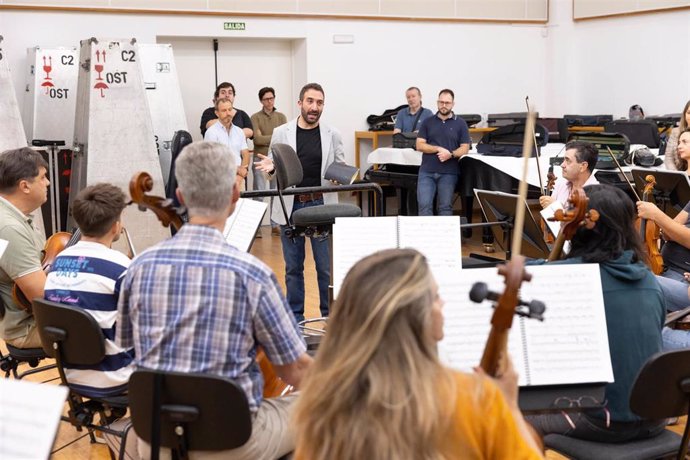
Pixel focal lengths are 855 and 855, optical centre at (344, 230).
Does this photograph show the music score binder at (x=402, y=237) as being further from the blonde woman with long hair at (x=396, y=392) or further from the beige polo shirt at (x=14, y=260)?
the blonde woman with long hair at (x=396, y=392)

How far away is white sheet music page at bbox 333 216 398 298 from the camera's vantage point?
3117 mm

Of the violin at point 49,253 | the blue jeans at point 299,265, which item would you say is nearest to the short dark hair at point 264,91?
the blue jeans at point 299,265

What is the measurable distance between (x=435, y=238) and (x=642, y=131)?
251 inches

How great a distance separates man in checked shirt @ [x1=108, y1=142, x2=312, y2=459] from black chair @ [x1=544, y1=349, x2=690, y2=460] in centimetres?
95

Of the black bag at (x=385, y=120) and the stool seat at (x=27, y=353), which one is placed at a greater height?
the black bag at (x=385, y=120)

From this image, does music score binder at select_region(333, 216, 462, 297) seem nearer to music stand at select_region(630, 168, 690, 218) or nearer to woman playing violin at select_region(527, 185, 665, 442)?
woman playing violin at select_region(527, 185, 665, 442)

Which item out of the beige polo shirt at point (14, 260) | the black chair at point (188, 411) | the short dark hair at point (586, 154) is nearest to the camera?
the black chair at point (188, 411)

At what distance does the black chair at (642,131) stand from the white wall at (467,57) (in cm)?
217

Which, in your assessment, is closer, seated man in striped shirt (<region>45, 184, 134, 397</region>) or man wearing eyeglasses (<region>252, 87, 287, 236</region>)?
seated man in striped shirt (<region>45, 184, 134, 397</region>)

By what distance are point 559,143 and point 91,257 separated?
7553mm

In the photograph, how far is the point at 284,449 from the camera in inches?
101

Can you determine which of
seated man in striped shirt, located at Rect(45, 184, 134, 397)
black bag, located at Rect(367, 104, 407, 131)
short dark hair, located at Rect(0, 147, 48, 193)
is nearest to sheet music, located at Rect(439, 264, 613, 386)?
seated man in striped shirt, located at Rect(45, 184, 134, 397)

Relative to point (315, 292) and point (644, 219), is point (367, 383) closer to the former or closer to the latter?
point (644, 219)

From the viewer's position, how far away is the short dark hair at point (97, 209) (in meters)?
3.24
